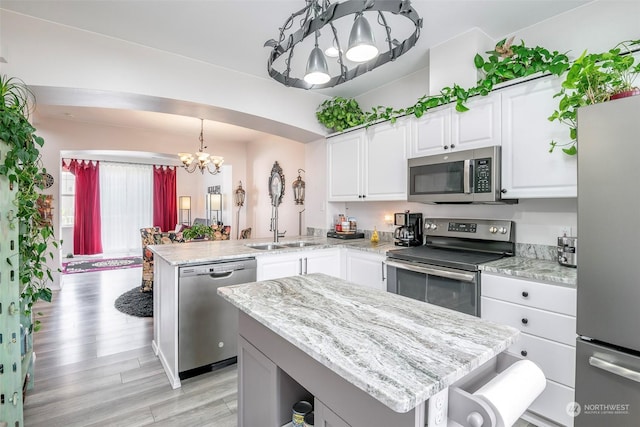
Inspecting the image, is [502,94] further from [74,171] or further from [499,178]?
[74,171]

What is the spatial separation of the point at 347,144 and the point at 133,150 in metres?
4.21

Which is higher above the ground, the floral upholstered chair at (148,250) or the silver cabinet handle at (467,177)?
the silver cabinet handle at (467,177)

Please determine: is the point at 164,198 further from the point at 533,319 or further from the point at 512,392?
the point at 512,392

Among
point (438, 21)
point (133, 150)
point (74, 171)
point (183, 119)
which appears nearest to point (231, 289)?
point (438, 21)

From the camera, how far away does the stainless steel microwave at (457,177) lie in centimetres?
219

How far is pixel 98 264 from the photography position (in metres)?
6.93

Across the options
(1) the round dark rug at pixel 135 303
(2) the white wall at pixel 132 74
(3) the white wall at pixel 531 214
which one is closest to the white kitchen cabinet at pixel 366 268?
(3) the white wall at pixel 531 214

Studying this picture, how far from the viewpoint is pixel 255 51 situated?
8.97 feet

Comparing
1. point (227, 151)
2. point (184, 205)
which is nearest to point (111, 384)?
point (227, 151)

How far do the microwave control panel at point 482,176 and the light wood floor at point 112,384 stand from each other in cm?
152

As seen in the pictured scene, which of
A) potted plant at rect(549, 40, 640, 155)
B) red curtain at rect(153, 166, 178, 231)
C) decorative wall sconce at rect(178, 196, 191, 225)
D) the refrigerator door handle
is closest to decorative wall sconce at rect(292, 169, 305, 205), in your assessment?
potted plant at rect(549, 40, 640, 155)

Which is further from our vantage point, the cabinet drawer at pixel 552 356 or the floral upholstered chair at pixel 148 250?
the floral upholstered chair at pixel 148 250

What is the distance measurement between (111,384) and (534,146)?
11.4 ft

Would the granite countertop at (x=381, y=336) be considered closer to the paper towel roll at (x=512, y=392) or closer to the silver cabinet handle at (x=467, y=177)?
the paper towel roll at (x=512, y=392)
